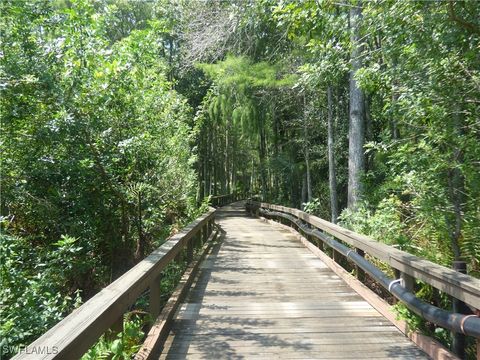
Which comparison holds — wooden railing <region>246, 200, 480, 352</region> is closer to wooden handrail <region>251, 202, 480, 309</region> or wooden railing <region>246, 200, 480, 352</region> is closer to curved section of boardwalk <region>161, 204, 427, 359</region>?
wooden handrail <region>251, 202, 480, 309</region>

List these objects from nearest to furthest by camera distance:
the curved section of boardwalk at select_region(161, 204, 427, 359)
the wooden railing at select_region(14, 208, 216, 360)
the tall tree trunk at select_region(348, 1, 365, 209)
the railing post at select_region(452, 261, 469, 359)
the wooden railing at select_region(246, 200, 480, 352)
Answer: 1. the wooden railing at select_region(14, 208, 216, 360)
2. the wooden railing at select_region(246, 200, 480, 352)
3. the railing post at select_region(452, 261, 469, 359)
4. the curved section of boardwalk at select_region(161, 204, 427, 359)
5. the tall tree trunk at select_region(348, 1, 365, 209)

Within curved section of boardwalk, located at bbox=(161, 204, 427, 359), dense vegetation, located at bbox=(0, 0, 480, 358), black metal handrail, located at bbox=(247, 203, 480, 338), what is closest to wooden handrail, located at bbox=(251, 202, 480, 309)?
black metal handrail, located at bbox=(247, 203, 480, 338)

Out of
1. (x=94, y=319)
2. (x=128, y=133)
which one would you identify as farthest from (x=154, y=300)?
(x=128, y=133)

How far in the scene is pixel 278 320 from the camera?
479 centimetres

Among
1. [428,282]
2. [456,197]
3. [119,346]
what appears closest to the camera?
[119,346]

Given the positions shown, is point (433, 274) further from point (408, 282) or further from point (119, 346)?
point (119, 346)

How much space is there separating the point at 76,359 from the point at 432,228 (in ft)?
18.4

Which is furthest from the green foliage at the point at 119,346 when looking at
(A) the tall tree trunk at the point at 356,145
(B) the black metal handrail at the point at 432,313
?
(A) the tall tree trunk at the point at 356,145

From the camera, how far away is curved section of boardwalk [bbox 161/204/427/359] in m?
3.92

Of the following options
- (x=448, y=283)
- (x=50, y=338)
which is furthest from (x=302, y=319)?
(x=50, y=338)

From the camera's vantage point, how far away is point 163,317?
4.45 metres

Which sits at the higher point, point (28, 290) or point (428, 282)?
point (428, 282)

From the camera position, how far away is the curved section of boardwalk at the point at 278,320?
392cm

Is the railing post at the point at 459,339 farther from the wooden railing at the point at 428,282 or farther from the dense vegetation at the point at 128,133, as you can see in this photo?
the dense vegetation at the point at 128,133
